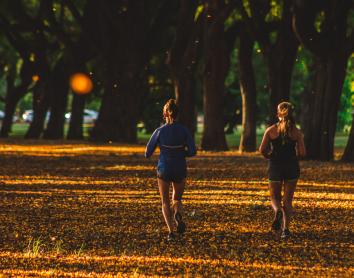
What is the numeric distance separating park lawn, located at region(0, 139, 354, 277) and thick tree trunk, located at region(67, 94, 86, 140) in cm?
2407

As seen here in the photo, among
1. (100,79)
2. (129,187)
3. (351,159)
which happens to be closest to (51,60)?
(100,79)

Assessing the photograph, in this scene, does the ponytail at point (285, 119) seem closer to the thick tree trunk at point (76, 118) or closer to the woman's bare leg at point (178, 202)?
the woman's bare leg at point (178, 202)

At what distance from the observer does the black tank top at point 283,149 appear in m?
11.7

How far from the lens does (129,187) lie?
20.0 meters

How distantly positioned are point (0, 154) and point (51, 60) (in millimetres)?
22988

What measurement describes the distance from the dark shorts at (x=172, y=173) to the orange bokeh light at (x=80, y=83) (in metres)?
35.3

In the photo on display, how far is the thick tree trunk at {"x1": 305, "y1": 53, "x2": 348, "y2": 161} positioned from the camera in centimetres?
2908

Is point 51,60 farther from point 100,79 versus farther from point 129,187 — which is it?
point 129,187

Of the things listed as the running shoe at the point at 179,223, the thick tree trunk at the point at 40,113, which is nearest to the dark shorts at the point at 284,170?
the running shoe at the point at 179,223

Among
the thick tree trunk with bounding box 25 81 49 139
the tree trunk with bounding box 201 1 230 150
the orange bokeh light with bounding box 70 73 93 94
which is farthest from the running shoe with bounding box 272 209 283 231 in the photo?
the thick tree trunk with bounding box 25 81 49 139

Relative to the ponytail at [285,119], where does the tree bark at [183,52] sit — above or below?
above

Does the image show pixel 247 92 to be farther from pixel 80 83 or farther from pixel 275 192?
pixel 275 192

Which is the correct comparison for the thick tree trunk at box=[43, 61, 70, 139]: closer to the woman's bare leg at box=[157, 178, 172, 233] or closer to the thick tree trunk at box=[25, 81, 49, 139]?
the thick tree trunk at box=[25, 81, 49, 139]

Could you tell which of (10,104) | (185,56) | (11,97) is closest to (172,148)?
(185,56)
